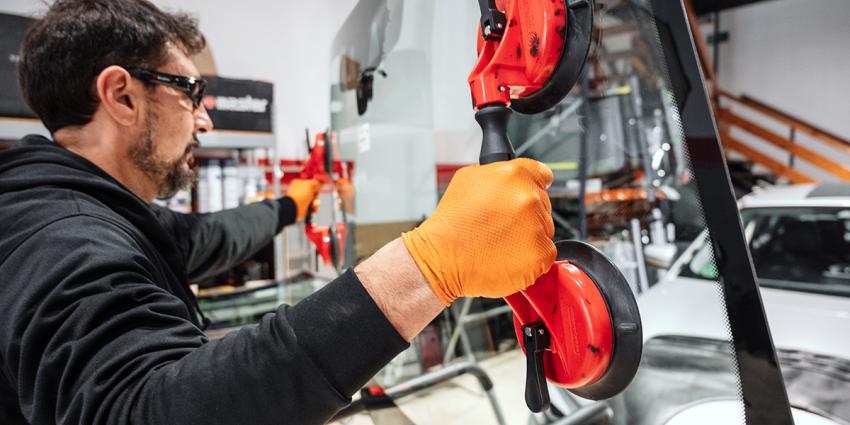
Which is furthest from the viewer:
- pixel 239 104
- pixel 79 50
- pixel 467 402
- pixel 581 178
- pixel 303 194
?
pixel 581 178

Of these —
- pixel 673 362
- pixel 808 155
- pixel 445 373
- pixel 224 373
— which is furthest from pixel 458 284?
pixel 808 155

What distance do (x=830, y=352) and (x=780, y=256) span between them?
1079 mm

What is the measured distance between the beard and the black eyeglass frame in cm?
8

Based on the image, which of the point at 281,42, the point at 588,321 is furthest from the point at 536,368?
the point at 281,42

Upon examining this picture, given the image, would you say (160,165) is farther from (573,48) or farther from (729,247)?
(729,247)

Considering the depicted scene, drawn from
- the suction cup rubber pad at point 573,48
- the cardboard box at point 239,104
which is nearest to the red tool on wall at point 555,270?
the suction cup rubber pad at point 573,48

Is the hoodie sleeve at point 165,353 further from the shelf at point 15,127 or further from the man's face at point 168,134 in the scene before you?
the shelf at point 15,127

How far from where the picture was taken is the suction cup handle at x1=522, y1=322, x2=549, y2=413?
0.67 m

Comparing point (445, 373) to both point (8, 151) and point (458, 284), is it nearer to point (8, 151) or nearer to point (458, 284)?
point (458, 284)

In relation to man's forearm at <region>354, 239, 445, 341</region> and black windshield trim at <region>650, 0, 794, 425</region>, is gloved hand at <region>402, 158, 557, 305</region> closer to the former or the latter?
man's forearm at <region>354, 239, 445, 341</region>

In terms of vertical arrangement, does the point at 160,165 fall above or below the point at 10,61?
below

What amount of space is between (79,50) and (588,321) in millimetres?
1114

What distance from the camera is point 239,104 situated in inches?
86.9

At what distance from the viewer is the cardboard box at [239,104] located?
6.88 ft
